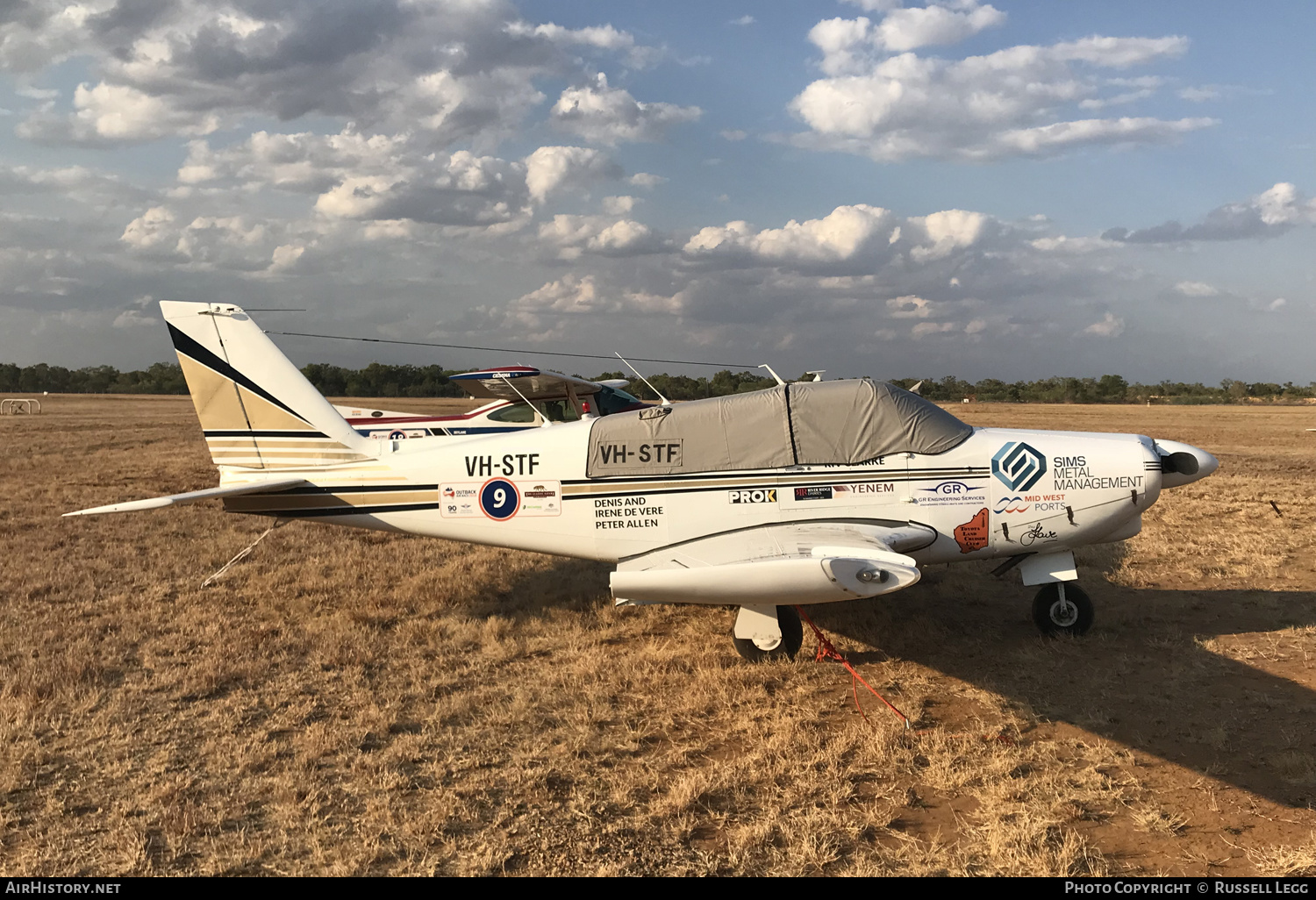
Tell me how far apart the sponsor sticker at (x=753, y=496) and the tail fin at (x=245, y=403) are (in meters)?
3.38

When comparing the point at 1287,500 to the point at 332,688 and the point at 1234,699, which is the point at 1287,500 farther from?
the point at 332,688

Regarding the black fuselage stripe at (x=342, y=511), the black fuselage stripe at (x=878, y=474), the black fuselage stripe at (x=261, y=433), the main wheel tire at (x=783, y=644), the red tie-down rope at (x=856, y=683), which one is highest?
the black fuselage stripe at (x=261, y=433)

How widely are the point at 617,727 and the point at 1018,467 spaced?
3.81m

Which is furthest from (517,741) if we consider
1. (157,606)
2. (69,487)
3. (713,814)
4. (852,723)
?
(69,487)

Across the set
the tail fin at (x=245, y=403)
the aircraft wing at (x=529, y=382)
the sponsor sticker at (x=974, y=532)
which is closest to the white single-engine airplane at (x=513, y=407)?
the aircraft wing at (x=529, y=382)

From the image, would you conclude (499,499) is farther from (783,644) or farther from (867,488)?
(867,488)

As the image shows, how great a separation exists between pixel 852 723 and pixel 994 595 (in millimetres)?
3699

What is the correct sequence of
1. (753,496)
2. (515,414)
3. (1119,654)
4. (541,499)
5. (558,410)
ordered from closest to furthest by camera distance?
(1119,654)
(753,496)
(541,499)
(558,410)
(515,414)

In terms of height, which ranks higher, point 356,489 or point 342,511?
point 356,489

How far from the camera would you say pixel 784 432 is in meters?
6.24

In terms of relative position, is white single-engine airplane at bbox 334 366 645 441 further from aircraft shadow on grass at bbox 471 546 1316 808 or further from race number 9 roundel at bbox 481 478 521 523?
race number 9 roundel at bbox 481 478 521 523

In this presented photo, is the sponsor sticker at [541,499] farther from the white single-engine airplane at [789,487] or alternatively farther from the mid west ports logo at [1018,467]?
the mid west ports logo at [1018,467]

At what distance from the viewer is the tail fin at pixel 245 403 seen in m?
7.11

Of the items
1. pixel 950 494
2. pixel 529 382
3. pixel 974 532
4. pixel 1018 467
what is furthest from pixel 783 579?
pixel 529 382
